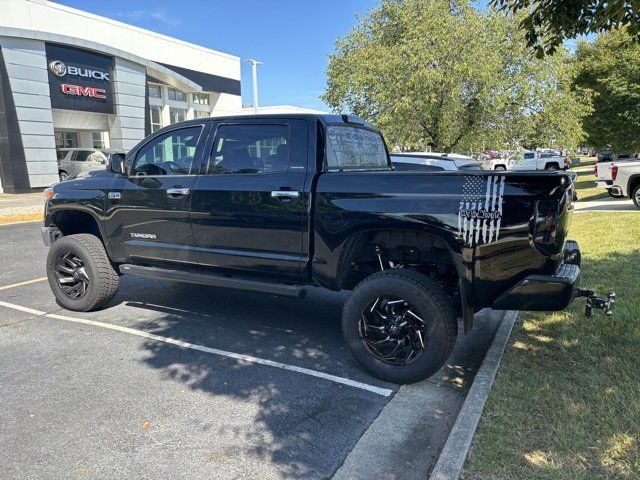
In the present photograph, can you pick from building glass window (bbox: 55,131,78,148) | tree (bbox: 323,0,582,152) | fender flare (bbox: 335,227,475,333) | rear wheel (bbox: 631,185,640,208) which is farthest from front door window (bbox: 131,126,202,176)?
building glass window (bbox: 55,131,78,148)

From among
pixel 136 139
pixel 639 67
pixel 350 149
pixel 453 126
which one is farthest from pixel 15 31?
pixel 639 67

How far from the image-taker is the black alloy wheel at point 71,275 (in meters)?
5.28

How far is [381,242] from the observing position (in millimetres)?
3943

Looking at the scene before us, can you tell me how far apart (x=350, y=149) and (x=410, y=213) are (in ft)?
4.40

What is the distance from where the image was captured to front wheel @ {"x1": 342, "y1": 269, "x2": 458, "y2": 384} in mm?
3545

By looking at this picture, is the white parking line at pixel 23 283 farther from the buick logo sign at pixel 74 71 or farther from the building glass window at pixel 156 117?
the building glass window at pixel 156 117

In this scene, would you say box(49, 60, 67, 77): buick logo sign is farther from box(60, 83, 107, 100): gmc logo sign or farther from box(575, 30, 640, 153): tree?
box(575, 30, 640, 153): tree

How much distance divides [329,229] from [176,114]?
34493 mm

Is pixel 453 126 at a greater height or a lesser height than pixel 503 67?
lesser

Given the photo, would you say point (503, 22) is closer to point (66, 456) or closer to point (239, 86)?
point (66, 456)

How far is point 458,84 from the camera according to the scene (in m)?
17.9

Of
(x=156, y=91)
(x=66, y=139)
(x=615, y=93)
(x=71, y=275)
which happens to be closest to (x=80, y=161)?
(x=66, y=139)

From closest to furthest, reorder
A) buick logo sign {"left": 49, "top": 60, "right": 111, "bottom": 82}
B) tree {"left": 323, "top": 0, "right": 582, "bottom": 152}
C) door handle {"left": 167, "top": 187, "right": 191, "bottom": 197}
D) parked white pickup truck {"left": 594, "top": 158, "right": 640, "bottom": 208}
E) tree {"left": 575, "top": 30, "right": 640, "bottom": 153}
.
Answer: door handle {"left": 167, "top": 187, "right": 191, "bottom": 197} → parked white pickup truck {"left": 594, "top": 158, "right": 640, "bottom": 208} → tree {"left": 323, "top": 0, "right": 582, "bottom": 152} → buick logo sign {"left": 49, "top": 60, "right": 111, "bottom": 82} → tree {"left": 575, "top": 30, "right": 640, "bottom": 153}

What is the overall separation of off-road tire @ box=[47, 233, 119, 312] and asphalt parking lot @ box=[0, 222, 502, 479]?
A: 0.51 feet
